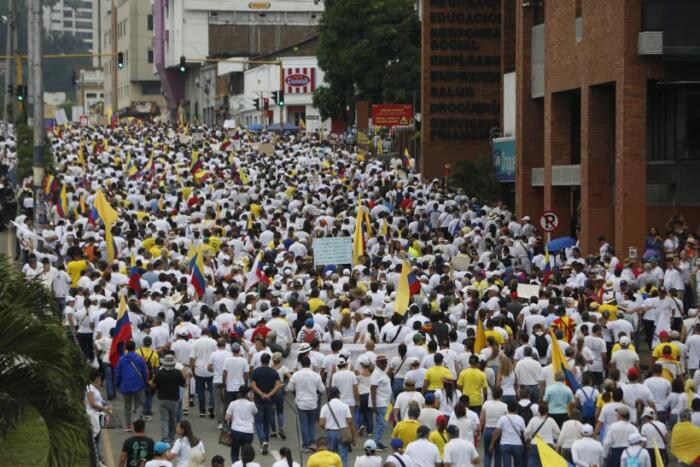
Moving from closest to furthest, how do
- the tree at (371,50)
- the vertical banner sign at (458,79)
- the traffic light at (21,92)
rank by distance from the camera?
the vertical banner sign at (458,79)
the traffic light at (21,92)
the tree at (371,50)

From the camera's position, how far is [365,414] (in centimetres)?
2083

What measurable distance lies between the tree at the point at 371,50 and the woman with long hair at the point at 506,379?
49.1 m

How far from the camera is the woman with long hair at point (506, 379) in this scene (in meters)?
19.6

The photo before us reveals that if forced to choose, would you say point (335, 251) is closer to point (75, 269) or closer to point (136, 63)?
point (75, 269)

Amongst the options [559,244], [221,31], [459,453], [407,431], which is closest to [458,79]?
[559,244]

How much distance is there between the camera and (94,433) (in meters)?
18.1

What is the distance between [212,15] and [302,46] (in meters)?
15.5

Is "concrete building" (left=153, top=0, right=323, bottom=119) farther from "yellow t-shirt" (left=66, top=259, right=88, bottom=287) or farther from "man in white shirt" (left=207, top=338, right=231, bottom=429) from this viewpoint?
"man in white shirt" (left=207, top=338, right=231, bottom=429)

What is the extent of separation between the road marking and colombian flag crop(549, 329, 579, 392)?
5.24 meters

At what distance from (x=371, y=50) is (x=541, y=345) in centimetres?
4881

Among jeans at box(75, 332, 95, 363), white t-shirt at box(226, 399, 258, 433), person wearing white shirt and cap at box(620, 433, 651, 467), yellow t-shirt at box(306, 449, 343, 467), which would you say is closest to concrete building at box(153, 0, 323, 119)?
jeans at box(75, 332, 95, 363)

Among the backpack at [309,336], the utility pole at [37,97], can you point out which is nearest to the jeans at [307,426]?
the backpack at [309,336]

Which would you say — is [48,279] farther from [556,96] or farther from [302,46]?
[302,46]

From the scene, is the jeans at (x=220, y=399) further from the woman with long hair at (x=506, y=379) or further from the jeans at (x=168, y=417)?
the woman with long hair at (x=506, y=379)
